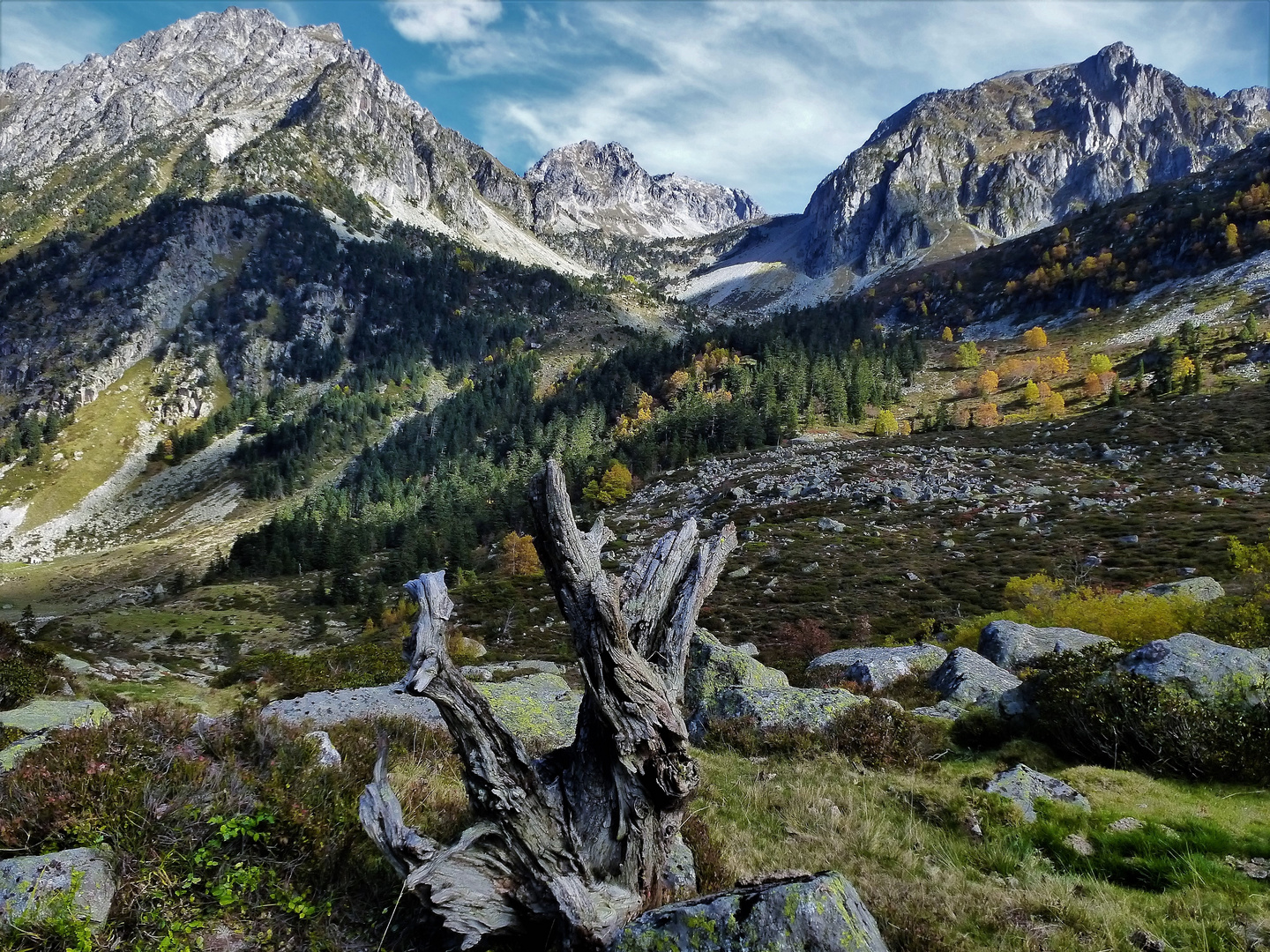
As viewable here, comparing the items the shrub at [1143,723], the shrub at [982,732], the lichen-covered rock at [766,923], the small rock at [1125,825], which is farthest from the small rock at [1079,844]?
the shrub at [982,732]

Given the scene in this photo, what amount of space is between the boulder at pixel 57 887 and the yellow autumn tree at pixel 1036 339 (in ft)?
570

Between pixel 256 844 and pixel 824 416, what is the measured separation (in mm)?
122439

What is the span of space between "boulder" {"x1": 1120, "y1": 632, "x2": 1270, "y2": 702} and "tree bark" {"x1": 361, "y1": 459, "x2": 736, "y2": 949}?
345 inches

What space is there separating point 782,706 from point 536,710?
4877mm

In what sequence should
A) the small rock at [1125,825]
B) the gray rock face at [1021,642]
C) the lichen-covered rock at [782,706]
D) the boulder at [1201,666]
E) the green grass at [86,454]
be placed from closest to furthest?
the small rock at [1125,825]
the boulder at [1201,666]
the lichen-covered rock at [782,706]
the gray rock face at [1021,642]
the green grass at [86,454]

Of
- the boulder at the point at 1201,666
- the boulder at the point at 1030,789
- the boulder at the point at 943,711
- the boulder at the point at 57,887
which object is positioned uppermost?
the boulder at the point at 57,887

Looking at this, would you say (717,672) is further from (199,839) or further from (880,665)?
(199,839)

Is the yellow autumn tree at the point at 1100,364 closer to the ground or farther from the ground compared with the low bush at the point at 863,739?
farther from the ground

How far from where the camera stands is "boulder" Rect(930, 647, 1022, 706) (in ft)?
43.9

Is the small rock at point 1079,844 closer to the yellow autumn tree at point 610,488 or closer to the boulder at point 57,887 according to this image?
the boulder at point 57,887

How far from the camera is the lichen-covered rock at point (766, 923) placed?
346 centimetres

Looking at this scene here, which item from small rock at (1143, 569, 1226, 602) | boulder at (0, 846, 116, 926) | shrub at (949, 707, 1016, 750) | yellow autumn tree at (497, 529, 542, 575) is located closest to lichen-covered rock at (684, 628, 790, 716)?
shrub at (949, 707, 1016, 750)

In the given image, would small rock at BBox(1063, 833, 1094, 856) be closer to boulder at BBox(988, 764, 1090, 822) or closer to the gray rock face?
boulder at BBox(988, 764, 1090, 822)

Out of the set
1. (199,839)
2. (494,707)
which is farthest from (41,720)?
(199,839)
